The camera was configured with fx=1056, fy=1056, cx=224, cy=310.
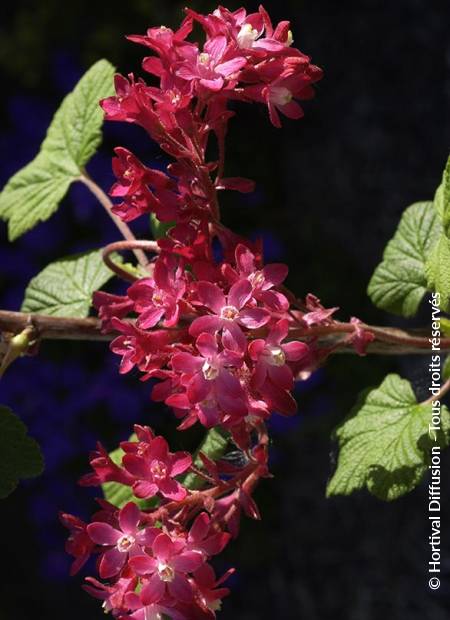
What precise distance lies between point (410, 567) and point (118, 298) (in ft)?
6.16

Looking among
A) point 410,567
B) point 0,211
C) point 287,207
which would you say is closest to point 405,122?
point 287,207

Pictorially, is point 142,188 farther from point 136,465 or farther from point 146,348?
point 136,465

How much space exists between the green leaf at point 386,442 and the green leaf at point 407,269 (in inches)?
4.9

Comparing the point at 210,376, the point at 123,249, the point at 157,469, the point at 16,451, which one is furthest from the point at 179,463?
the point at 123,249

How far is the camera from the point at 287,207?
326 centimetres

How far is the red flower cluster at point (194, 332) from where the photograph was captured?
3.18ft

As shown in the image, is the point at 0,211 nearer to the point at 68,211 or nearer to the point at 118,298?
the point at 118,298

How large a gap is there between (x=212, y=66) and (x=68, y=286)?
0.54m

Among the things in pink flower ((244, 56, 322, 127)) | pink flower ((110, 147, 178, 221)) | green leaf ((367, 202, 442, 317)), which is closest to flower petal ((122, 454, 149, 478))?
pink flower ((110, 147, 178, 221))

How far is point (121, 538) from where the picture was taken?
1.01 meters

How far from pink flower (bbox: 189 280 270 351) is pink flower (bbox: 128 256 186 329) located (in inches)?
1.4

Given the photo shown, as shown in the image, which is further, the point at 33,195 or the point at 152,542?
the point at 33,195

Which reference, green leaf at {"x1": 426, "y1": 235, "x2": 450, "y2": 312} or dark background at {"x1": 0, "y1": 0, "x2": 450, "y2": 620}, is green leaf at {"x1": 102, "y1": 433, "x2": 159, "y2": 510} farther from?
dark background at {"x1": 0, "y1": 0, "x2": 450, "y2": 620}

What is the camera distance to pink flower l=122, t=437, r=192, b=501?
1.01 meters
